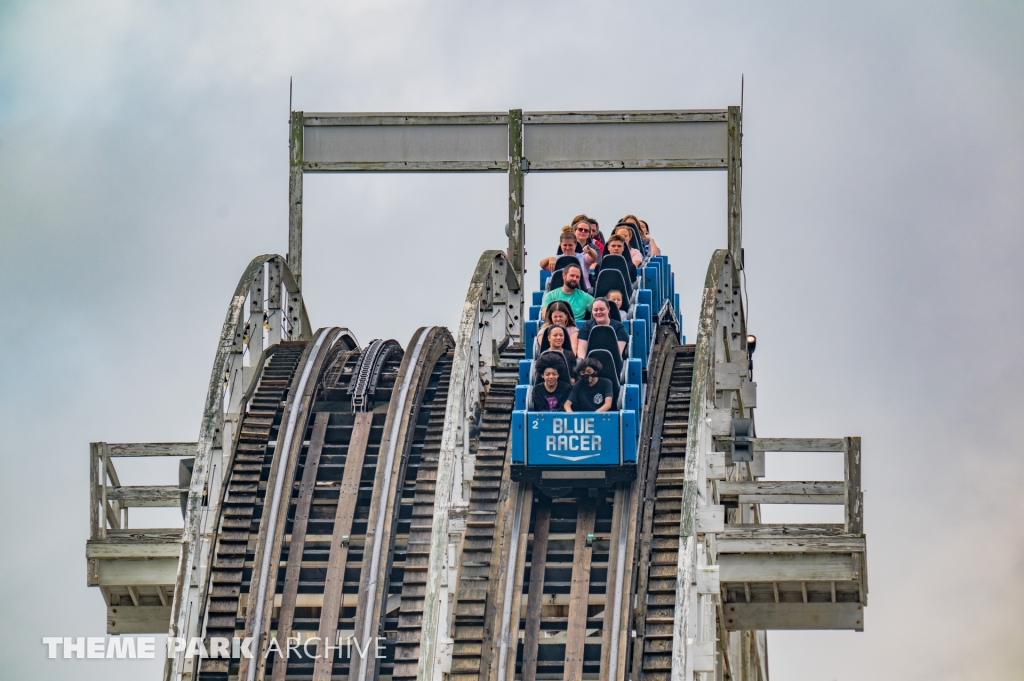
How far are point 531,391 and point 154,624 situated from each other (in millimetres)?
5253

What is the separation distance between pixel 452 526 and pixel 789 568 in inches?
148

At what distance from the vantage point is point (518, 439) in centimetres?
1983

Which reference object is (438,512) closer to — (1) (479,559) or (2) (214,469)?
(1) (479,559)

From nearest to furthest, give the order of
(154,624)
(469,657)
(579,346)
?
(469,657)
(579,346)
(154,624)

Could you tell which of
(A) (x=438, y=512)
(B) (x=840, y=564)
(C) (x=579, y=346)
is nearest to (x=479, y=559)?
(A) (x=438, y=512)

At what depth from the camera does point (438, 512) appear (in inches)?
760

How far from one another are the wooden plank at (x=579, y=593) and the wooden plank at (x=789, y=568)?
1.79m

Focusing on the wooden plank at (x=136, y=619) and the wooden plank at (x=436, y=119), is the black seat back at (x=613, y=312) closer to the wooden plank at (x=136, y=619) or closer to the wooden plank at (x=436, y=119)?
the wooden plank at (x=136, y=619)

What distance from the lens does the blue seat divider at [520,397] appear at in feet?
66.0

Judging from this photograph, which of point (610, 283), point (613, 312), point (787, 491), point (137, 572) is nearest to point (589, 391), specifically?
point (613, 312)

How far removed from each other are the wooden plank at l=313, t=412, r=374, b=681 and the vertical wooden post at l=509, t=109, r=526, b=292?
5474 millimetres

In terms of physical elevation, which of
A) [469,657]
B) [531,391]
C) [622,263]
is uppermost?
[622,263]

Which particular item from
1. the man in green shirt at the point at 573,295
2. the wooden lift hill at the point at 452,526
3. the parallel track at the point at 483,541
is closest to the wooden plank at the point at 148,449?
the wooden lift hill at the point at 452,526

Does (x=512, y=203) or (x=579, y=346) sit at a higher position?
(x=512, y=203)
